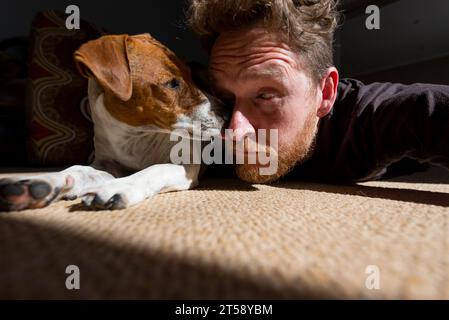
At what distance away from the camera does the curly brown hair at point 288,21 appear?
4.28ft

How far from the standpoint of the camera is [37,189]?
0.88m

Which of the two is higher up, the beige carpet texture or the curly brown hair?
the curly brown hair

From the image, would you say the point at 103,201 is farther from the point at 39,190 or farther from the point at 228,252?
the point at 228,252

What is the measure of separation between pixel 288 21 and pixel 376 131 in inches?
19.0

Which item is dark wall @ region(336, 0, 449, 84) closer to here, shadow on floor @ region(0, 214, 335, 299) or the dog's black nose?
the dog's black nose

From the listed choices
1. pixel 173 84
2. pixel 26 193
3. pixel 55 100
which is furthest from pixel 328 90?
pixel 55 100

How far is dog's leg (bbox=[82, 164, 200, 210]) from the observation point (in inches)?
34.1

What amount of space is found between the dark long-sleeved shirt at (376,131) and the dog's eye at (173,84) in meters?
0.57

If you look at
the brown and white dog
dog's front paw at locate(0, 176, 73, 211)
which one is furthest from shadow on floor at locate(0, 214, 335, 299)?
the brown and white dog

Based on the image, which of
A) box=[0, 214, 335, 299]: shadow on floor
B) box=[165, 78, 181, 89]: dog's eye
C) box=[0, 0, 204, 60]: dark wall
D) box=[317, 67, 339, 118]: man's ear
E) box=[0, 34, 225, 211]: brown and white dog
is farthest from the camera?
box=[0, 0, 204, 60]: dark wall

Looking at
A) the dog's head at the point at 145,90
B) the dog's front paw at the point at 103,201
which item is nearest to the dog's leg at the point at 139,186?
the dog's front paw at the point at 103,201
